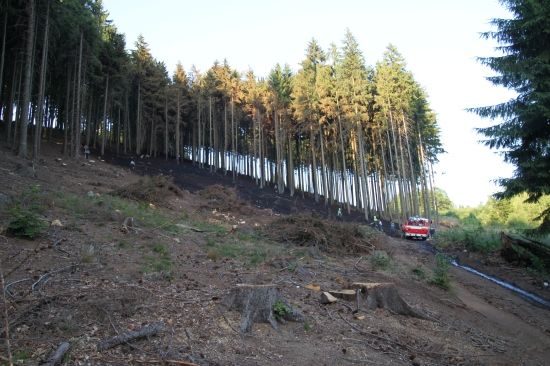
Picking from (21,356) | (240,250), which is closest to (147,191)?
(240,250)

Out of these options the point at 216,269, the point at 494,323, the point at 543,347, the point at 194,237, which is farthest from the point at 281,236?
the point at 543,347

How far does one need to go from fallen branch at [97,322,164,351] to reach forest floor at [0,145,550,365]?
6 centimetres

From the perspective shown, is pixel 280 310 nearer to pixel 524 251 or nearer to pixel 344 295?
Result: pixel 344 295

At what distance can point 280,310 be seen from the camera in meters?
6.82

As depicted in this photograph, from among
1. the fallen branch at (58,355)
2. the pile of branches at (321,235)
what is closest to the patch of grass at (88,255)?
the fallen branch at (58,355)

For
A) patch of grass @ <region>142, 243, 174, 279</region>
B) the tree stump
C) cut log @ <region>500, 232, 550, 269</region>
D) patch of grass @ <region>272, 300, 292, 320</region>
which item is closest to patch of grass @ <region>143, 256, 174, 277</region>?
patch of grass @ <region>142, 243, 174, 279</region>

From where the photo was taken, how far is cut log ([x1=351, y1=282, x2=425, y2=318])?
845 cm

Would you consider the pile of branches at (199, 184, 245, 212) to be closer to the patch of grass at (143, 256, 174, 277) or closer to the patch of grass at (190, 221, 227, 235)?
the patch of grass at (190, 221, 227, 235)

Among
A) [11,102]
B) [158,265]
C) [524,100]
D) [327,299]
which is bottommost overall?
[327,299]

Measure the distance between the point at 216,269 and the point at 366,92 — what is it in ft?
101

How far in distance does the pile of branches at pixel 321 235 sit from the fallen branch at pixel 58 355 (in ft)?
30.9

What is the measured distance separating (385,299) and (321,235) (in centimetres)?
537

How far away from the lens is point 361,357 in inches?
233

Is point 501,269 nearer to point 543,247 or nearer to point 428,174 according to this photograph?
point 543,247
